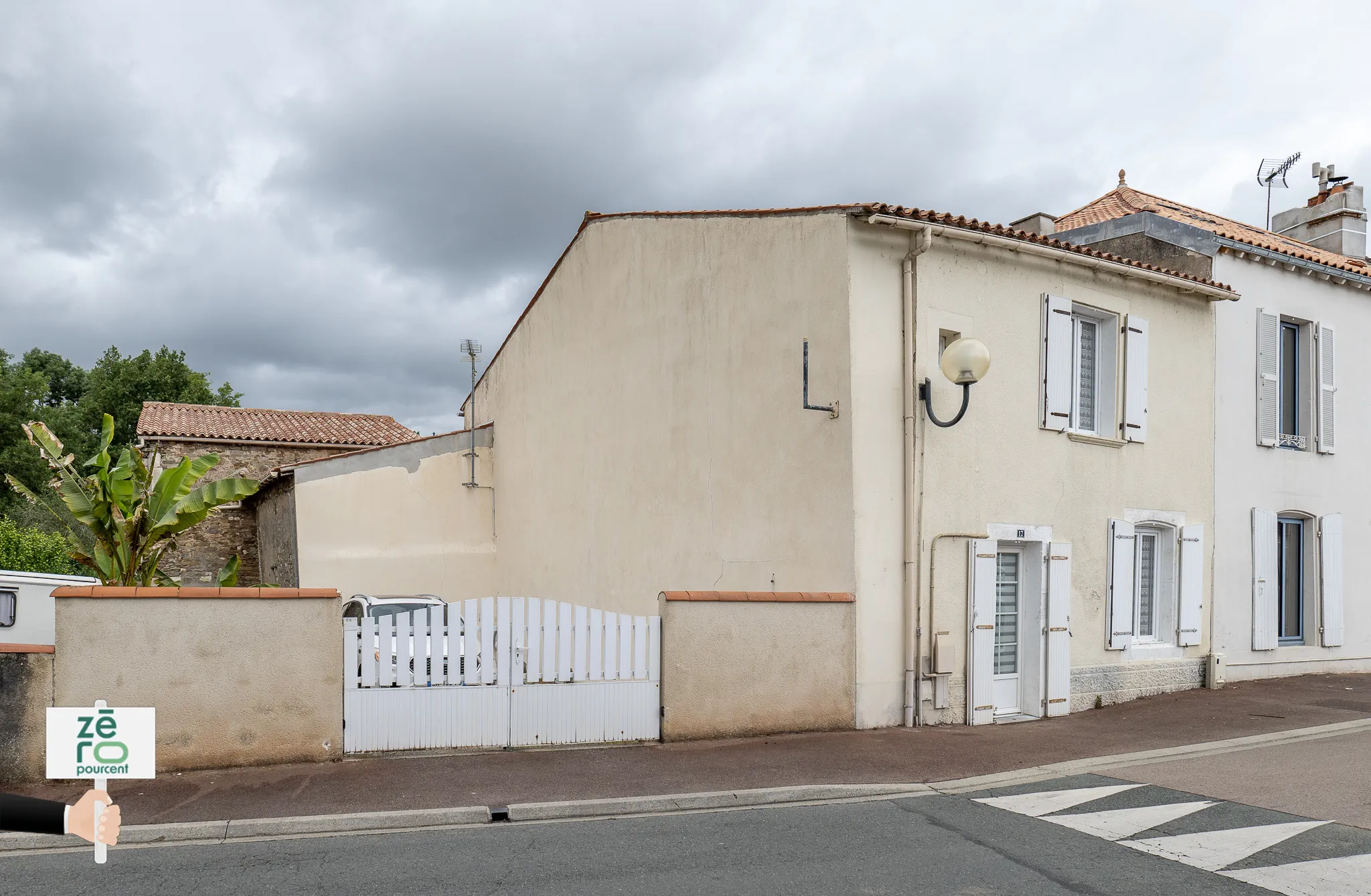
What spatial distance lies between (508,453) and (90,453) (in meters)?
35.1

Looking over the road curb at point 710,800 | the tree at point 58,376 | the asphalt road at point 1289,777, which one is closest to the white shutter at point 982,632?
the asphalt road at point 1289,777

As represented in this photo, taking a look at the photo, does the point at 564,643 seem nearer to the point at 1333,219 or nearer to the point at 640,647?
the point at 640,647

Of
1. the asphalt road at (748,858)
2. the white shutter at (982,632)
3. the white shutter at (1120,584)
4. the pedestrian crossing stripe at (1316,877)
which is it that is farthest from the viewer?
the white shutter at (1120,584)

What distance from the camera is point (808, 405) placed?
10305mm

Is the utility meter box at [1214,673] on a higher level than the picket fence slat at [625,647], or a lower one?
lower

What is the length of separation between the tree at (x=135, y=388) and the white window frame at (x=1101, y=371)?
Result: 4216cm

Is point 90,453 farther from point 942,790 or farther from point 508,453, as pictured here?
point 942,790

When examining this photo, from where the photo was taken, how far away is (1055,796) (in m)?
7.22


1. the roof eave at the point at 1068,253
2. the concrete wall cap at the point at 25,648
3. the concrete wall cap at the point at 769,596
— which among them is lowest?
the concrete wall cap at the point at 25,648

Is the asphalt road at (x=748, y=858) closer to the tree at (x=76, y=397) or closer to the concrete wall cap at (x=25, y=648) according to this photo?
the concrete wall cap at (x=25, y=648)

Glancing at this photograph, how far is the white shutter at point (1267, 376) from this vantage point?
43.6ft

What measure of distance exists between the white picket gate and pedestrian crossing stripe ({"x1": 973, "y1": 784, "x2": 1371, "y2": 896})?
3.38 metres

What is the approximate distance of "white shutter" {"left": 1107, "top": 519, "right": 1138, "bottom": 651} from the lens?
11680 mm

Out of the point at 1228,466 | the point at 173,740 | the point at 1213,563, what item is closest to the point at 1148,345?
the point at 1228,466
